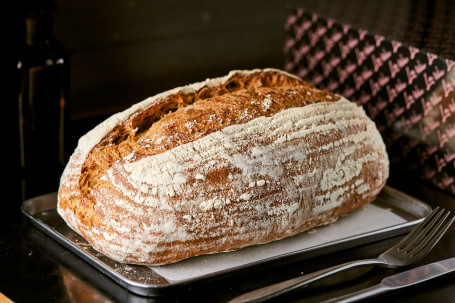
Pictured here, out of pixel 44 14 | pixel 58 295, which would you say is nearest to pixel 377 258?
pixel 58 295

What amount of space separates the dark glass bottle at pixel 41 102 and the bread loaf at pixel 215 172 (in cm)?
26

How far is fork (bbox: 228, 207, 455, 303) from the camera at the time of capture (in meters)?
0.89

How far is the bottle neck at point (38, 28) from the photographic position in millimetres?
1243

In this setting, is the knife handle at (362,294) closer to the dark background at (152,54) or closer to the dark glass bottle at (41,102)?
the dark background at (152,54)

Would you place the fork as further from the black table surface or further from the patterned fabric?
the patterned fabric

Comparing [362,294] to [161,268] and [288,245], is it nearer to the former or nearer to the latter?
[288,245]

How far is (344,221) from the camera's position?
3.70ft

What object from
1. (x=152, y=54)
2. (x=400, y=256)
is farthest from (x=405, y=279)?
(x=152, y=54)

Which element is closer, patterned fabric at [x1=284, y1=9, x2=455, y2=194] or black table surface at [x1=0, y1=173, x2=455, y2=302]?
black table surface at [x1=0, y1=173, x2=455, y2=302]

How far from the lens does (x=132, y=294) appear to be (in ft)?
3.03

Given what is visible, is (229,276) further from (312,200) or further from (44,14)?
(44,14)

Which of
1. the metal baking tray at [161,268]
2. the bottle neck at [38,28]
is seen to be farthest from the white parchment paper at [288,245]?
the bottle neck at [38,28]

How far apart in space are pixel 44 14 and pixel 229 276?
59 cm

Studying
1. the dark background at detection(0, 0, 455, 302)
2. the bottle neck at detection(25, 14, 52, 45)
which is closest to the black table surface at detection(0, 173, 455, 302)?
the dark background at detection(0, 0, 455, 302)
